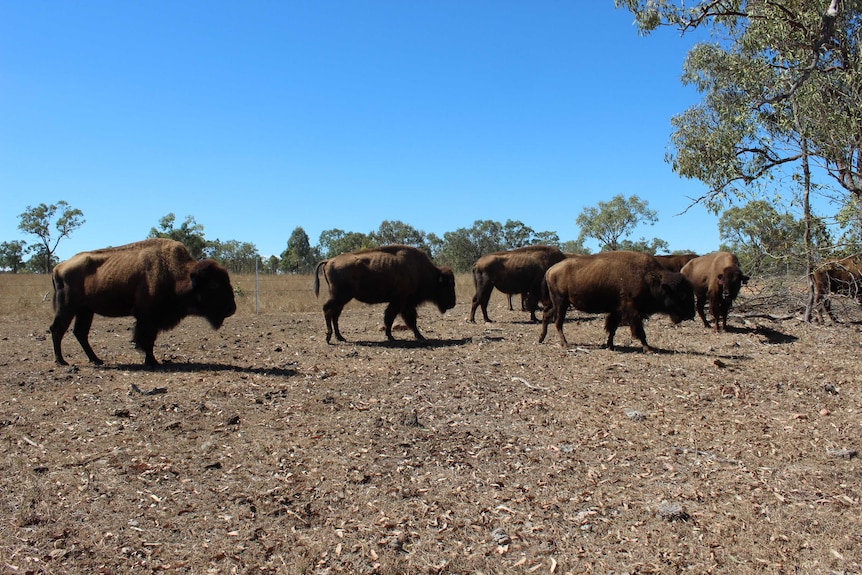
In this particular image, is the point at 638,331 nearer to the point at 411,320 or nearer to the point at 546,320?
the point at 546,320

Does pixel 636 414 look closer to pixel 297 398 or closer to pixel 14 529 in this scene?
pixel 297 398

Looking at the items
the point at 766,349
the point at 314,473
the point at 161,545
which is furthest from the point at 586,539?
the point at 766,349

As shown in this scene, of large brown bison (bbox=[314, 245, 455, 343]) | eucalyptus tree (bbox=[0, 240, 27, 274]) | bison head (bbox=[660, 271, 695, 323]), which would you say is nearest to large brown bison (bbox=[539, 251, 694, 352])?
bison head (bbox=[660, 271, 695, 323])

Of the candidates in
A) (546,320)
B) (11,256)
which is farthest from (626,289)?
(11,256)

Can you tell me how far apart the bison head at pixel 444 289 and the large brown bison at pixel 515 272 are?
2.68 metres

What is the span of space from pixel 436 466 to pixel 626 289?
6.40 m

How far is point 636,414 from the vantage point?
20.8 feet

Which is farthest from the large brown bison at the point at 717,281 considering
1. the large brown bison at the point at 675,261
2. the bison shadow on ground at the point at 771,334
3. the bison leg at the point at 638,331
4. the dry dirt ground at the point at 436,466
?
the bison leg at the point at 638,331

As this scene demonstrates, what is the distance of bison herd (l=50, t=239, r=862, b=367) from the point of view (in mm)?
9047

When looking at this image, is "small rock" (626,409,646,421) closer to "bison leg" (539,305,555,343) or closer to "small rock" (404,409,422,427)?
"small rock" (404,409,422,427)

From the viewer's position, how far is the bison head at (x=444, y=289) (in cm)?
1279

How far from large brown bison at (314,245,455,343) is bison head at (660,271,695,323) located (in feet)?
15.5

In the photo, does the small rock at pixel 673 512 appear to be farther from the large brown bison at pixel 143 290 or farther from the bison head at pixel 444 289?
the bison head at pixel 444 289

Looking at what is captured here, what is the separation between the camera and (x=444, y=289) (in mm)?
12852
